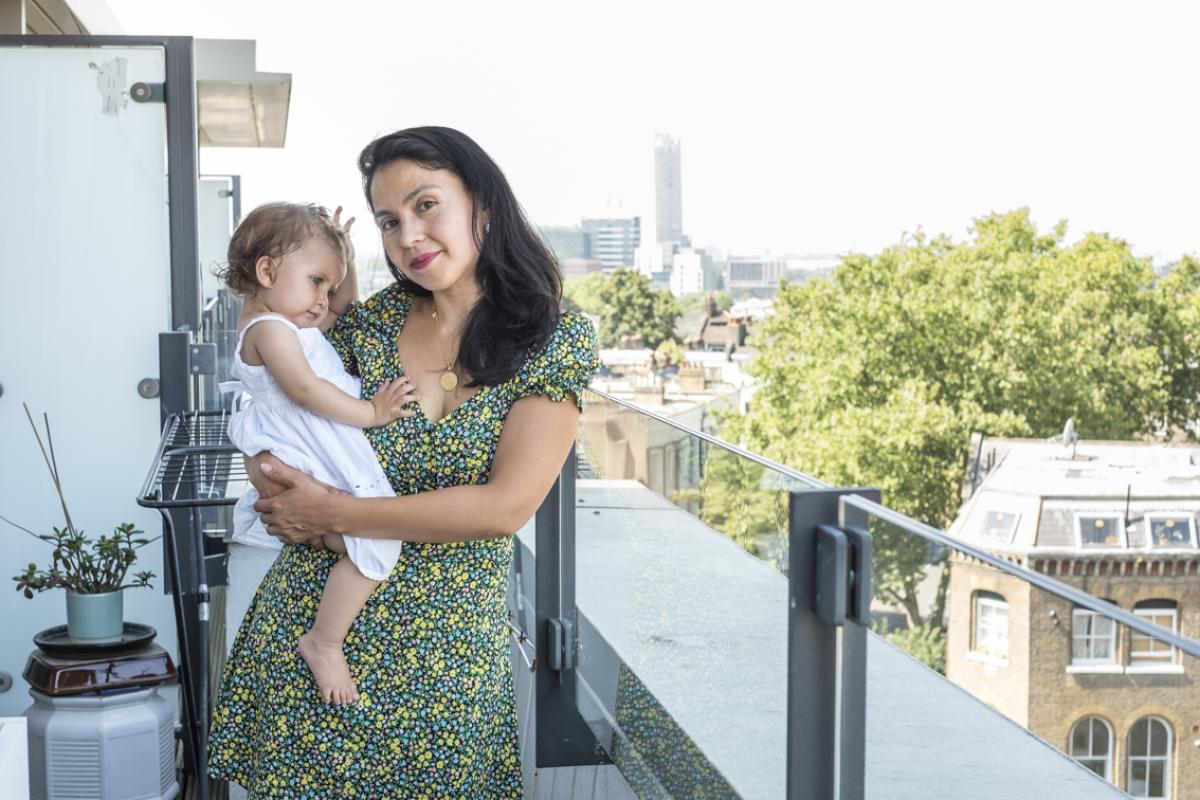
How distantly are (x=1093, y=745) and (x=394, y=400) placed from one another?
936 millimetres

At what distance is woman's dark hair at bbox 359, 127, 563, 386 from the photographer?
5.29 ft

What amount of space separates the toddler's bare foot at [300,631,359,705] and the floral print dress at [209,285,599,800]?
0.5 inches

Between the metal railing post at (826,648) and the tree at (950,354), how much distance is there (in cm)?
3491

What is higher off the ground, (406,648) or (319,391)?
(319,391)

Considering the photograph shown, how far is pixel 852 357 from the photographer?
36.6m

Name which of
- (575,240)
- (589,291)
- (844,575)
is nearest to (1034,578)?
(844,575)

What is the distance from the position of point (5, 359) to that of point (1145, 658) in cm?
310

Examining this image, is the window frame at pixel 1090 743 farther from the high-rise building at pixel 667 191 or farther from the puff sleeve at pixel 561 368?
the high-rise building at pixel 667 191

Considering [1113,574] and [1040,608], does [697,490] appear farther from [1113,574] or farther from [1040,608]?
[1040,608]

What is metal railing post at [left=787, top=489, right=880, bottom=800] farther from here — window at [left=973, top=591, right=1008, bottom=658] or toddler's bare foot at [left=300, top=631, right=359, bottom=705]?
toddler's bare foot at [left=300, top=631, right=359, bottom=705]

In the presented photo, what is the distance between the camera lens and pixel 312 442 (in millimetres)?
1709

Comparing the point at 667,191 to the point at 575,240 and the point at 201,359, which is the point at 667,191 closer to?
the point at 575,240

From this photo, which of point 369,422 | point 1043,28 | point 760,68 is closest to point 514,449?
point 369,422

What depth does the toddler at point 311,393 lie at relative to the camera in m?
1.64
